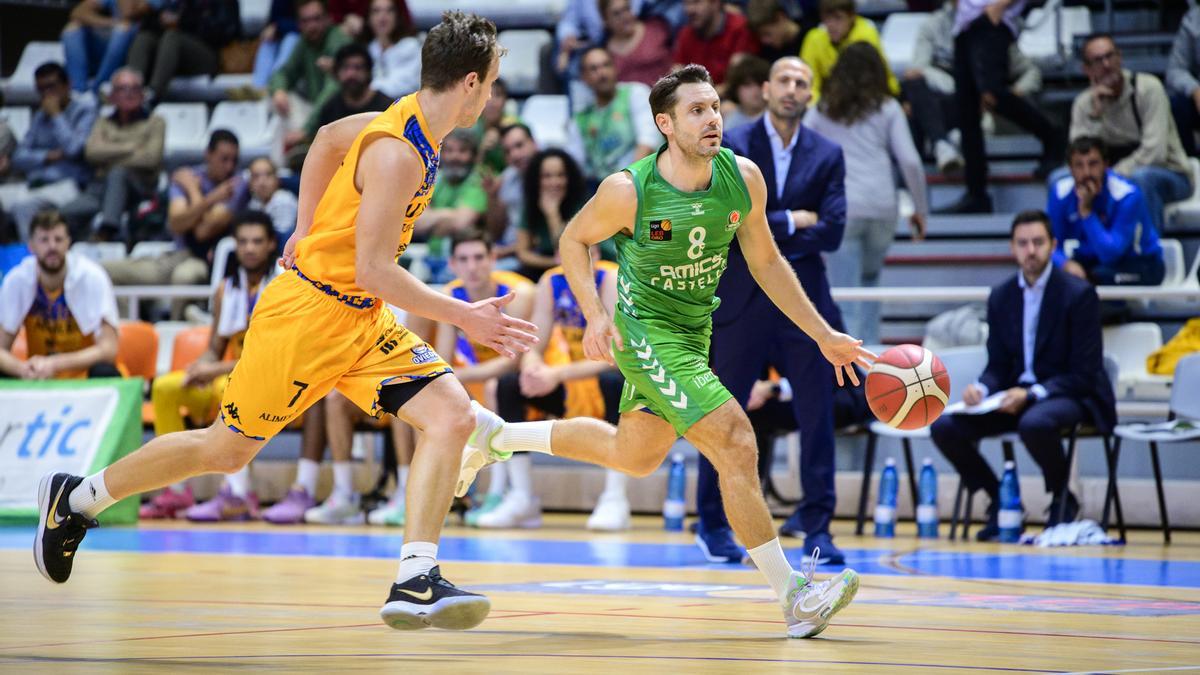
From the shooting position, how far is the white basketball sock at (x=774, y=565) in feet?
15.4

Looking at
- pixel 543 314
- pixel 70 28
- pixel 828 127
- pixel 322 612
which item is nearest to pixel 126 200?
pixel 70 28

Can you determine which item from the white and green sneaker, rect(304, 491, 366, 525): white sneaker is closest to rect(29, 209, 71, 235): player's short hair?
rect(304, 491, 366, 525): white sneaker

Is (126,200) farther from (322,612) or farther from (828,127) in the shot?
(322,612)

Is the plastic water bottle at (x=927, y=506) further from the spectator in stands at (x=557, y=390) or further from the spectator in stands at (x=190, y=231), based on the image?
the spectator in stands at (x=190, y=231)

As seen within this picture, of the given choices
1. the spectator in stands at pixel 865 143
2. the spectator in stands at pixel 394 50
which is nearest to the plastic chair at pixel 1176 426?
the spectator in stands at pixel 865 143

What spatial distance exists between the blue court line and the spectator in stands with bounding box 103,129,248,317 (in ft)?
10.3

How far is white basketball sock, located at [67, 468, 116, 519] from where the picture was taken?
508 cm

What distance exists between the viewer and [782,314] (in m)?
6.97

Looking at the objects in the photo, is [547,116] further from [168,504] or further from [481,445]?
[481,445]

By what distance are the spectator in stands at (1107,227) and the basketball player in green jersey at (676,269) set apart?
4.66 meters

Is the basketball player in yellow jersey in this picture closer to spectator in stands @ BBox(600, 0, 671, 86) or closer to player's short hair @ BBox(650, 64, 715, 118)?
player's short hair @ BBox(650, 64, 715, 118)

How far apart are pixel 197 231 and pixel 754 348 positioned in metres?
6.43

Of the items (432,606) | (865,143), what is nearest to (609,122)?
(865,143)

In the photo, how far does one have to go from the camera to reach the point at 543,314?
9.24m
